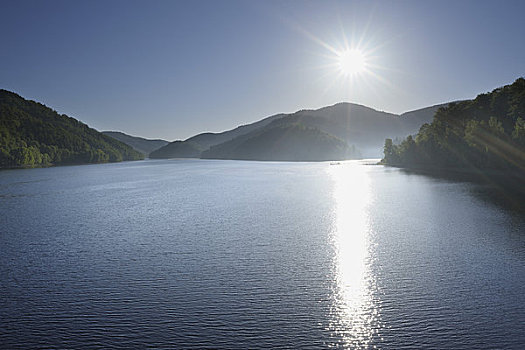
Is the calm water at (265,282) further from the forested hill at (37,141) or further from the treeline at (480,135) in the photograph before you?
the forested hill at (37,141)

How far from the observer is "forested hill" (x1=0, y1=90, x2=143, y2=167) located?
11394 cm

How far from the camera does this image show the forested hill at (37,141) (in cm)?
11394

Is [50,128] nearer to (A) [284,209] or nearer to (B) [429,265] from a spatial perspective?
(A) [284,209]

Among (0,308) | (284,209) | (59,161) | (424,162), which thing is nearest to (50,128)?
(59,161)

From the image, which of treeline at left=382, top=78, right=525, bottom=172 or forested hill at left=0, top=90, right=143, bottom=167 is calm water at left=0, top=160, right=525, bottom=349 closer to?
treeline at left=382, top=78, right=525, bottom=172

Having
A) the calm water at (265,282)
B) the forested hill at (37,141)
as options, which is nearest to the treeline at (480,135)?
the calm water at (265,282)

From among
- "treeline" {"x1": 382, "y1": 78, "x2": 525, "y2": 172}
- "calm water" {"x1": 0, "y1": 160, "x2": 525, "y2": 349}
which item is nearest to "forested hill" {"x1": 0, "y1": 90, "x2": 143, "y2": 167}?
"calm water" {"x1": 0, "y1": 160, "x2": 525, "y2": 349}

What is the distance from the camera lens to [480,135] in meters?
61.8

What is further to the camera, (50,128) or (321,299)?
(50,128)

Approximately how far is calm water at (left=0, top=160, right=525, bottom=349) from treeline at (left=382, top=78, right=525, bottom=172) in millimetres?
41659

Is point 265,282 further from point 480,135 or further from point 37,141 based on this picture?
point 37,141

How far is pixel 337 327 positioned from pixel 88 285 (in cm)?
774

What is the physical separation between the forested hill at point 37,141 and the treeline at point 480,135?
119 meters

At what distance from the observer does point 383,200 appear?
31688 mm
